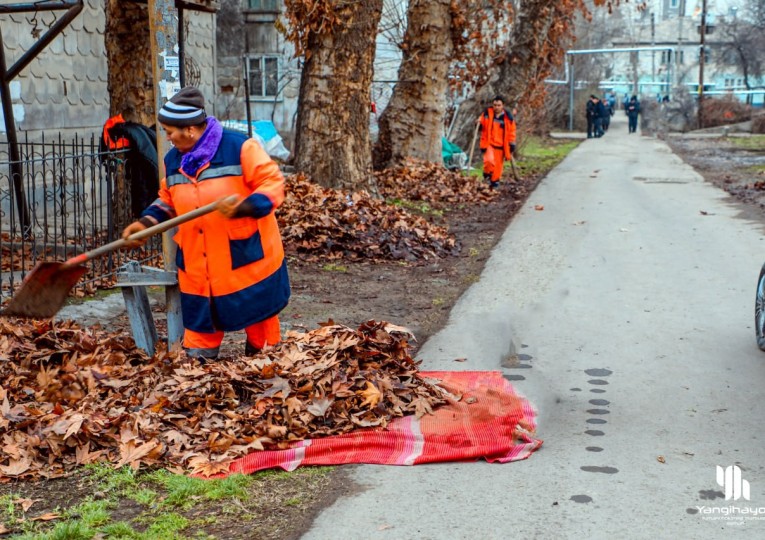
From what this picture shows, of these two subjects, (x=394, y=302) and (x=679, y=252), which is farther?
(x=679, y=252)

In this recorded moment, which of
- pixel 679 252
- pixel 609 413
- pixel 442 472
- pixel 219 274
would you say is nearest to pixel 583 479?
pixel 442 472

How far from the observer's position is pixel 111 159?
9.03 m

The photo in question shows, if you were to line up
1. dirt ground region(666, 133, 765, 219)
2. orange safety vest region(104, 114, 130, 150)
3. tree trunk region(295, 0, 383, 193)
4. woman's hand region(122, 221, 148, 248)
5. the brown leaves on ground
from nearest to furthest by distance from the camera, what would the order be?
the brown leaves on ground < woman's hand region(122, 221, 148, 248) < orange safety vest region(104, 114, 130, 150) < tree trunk region(295, 0, 383, 193) < dirt ground region(666, 133, 765, 219)

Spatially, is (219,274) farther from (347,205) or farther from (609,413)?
(347,205)

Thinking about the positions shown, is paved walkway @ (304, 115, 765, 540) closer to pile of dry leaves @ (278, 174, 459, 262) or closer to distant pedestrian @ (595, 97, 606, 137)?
pile of dry leaves @ (278, 174, 459, 262)

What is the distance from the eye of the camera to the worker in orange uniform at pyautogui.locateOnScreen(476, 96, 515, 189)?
18.2 metres

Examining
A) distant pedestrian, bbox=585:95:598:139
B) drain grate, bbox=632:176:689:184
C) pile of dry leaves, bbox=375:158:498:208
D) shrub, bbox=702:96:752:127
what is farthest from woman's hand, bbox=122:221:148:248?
shrub, bbox=702:96:752:127

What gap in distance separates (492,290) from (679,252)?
3.04 metres

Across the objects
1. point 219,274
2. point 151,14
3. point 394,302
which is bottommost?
point 394,302

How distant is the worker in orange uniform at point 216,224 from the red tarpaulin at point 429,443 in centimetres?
98

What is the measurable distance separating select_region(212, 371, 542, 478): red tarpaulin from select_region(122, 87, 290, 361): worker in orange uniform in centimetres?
98

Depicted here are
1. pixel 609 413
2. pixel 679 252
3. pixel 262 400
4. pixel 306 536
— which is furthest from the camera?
pixel 679 252

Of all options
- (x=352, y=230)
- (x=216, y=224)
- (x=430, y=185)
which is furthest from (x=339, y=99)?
(x=216, y=224)

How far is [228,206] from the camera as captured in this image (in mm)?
5121
